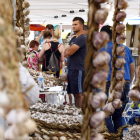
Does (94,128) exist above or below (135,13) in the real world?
below

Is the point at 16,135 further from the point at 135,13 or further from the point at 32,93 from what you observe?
the point at 135,13

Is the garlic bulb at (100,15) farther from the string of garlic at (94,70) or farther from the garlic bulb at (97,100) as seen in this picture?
the garlic bulb at (97,100)

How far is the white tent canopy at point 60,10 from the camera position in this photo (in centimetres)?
392

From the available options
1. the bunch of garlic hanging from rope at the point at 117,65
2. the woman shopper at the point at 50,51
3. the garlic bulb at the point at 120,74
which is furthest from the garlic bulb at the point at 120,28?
the woman shopper at the point at 50,51

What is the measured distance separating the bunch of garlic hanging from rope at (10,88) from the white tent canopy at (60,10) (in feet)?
10.9

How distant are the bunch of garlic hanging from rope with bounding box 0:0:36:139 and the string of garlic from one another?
191 mm

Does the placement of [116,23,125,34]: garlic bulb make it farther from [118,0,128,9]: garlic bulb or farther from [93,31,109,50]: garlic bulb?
[93,31,109,50]: garlic bulb

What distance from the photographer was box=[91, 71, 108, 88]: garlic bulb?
470mm

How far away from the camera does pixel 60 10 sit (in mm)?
4508

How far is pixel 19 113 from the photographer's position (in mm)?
316

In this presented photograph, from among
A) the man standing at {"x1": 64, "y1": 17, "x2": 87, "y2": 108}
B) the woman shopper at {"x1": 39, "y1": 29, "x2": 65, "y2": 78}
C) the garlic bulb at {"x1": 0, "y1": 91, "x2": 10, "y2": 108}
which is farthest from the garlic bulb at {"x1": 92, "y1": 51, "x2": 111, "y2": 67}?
the woman shopper at {"x1": 39, "y1": 29, "x2": 65, "y2": 78}

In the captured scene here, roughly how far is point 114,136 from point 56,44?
2.29 m

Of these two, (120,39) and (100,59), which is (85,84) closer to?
(100,59)

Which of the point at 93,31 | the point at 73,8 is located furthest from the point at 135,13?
the point at 93,31
